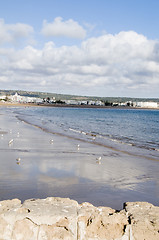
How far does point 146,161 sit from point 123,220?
11922 mm

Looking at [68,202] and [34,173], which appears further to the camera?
[34,173]

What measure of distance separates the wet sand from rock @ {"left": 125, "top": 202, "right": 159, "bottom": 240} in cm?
233

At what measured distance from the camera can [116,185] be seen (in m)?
11.0

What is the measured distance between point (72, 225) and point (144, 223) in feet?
5.48

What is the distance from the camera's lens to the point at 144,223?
5.68m

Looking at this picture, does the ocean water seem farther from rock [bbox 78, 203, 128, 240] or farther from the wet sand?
rock [bbox 78, 203, 128, 240]

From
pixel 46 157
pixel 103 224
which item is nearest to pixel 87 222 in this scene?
pixel 103 224

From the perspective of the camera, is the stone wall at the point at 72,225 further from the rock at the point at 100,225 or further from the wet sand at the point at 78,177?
the wet sand at the point at 78,177

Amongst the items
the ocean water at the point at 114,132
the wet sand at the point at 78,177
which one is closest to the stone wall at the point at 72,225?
the wet sand at the point at 78,177

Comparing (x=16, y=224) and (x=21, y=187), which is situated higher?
(x=16, y=224)

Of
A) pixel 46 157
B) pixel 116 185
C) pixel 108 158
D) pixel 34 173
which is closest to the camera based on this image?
pixel 116 185

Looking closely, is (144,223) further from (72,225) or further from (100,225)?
(72,225)

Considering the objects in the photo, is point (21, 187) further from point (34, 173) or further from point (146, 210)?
point (146, 210)

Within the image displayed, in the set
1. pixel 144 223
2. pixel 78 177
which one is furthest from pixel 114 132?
pixel 144 223
